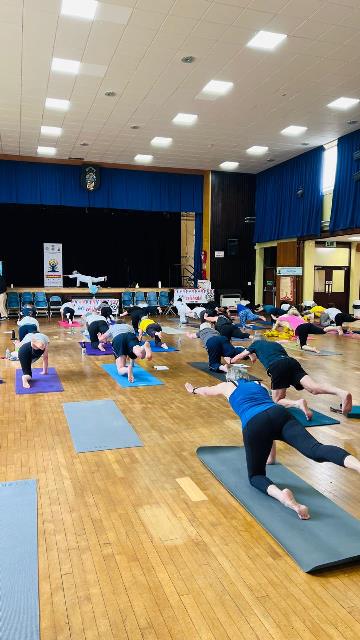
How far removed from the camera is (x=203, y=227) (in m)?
15.5

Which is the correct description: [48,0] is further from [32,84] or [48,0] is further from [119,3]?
[32,84]

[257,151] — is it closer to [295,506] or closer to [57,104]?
[57,104]

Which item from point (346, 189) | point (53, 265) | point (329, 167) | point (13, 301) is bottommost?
point (13, 301)

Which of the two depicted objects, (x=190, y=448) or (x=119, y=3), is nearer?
(x=190, y=448)

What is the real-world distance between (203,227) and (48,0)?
991cm

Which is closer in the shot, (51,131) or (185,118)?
(185,118)

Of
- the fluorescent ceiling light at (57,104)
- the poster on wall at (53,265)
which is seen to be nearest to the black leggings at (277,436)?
the fluorescent ceiling light at (57,104)

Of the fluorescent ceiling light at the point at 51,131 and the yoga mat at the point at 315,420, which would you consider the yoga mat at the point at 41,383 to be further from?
the fluorescent ceiling light at the point at 51,131

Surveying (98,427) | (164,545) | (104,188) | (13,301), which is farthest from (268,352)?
(104,188)

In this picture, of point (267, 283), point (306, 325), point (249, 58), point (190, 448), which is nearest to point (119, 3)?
point (249, 58)

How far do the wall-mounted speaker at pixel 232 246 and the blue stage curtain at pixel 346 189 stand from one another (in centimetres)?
413

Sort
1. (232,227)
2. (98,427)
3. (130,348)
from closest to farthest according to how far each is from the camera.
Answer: (98,427) < (130,348) < (232,227)

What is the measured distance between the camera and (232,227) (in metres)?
15.6

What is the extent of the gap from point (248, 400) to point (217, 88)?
298 inches
